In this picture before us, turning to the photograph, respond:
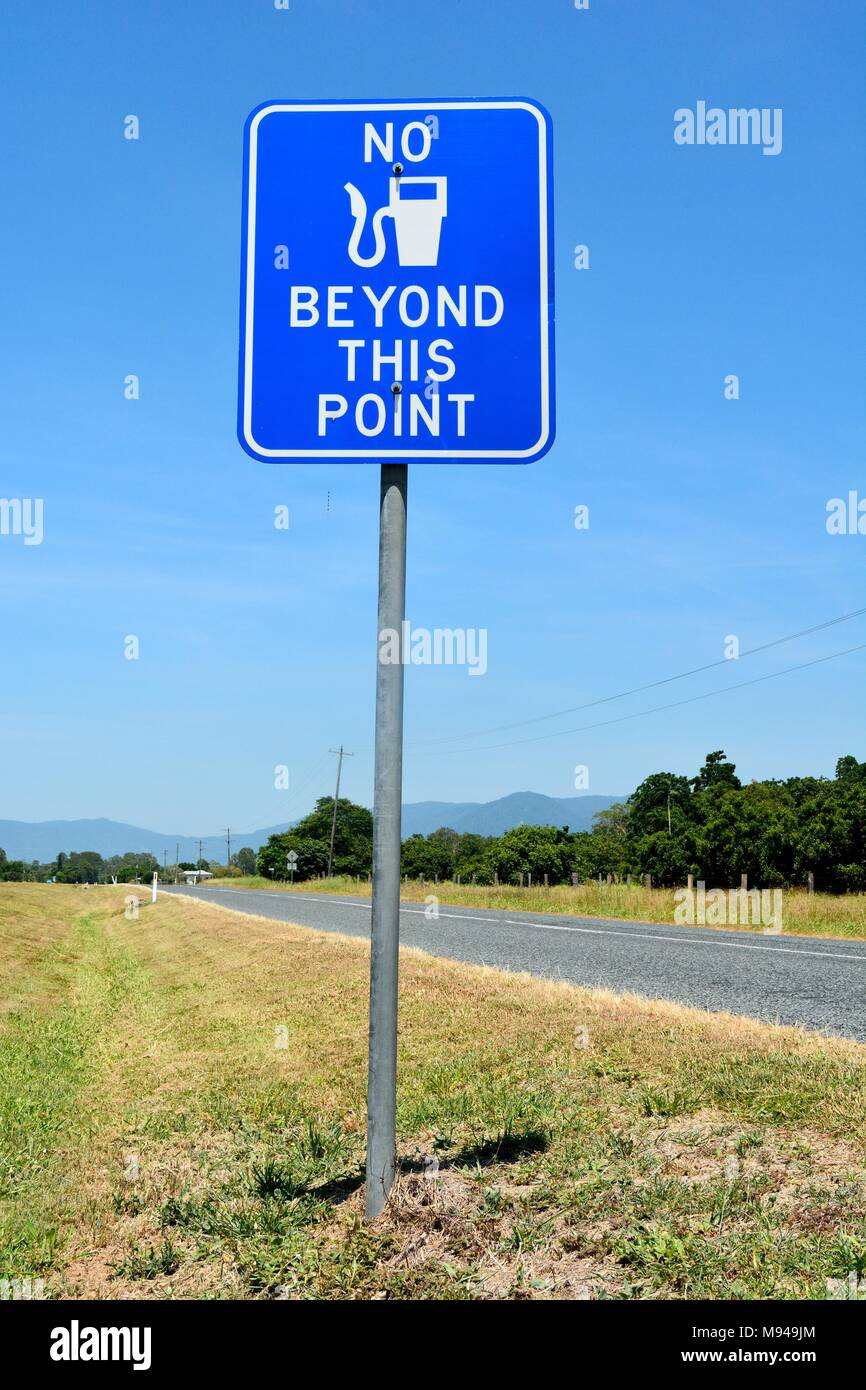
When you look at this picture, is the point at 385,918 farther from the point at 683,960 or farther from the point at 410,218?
the point at 683,960

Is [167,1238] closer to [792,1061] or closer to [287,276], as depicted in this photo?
[792,1061]

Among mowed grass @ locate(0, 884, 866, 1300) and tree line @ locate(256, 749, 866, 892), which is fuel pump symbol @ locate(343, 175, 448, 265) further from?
tree line @ locate(256, 749, 866, 892)

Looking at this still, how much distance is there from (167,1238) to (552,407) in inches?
147

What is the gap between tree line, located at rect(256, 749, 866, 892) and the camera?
41781 millimetres

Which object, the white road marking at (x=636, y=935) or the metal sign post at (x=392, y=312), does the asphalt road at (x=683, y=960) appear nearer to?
the white road marking at (x=636, y=935)

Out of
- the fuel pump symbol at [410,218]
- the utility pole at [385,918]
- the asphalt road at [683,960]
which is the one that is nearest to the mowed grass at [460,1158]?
the utility pole at [385,918]

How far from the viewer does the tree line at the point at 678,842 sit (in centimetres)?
4178

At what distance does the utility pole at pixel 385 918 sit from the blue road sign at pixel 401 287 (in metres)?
0.78

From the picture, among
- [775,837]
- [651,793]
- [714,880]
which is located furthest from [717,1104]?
[651,793]

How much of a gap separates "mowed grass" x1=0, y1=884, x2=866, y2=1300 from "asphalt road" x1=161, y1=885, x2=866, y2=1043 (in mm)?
1632

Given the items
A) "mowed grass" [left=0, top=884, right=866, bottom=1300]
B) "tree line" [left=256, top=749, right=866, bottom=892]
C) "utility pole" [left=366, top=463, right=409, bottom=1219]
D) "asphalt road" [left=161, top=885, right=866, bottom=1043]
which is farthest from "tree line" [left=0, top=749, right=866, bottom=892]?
"utility pole" [left=366, top=463, right=409, bottom=1219]

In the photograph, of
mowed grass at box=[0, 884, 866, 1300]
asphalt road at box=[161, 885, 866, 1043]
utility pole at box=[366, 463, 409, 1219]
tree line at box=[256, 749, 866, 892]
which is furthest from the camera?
tree line at box=[256, 749, 866, 892]

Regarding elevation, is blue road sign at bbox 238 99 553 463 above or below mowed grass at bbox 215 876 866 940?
above
